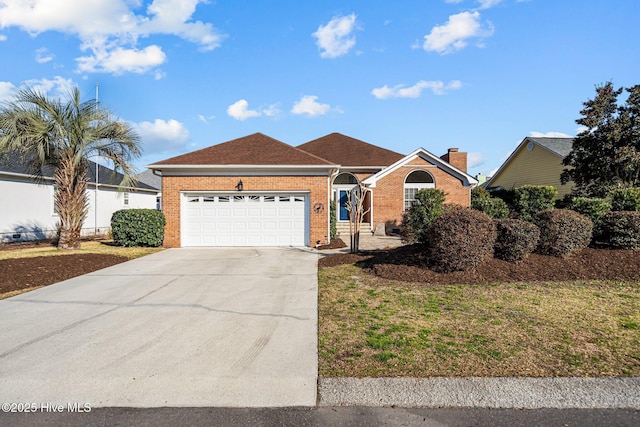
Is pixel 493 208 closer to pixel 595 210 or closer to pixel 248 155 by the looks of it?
pixel 595 210

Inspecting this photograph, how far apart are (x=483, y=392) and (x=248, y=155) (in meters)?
13.2

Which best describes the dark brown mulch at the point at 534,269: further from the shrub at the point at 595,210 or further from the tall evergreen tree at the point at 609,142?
the tall evergreen tree at the point at 609,142

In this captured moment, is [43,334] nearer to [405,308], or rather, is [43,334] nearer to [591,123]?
[405,308]

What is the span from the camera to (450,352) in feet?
13.4

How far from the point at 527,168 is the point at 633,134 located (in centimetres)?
925

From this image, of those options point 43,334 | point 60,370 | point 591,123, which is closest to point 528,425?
point 60,370

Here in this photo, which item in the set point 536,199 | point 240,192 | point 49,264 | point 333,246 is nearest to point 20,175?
point 49,264

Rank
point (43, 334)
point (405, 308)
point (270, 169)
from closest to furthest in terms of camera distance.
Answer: point (43, 334), point (405, 308), point (270, 169)

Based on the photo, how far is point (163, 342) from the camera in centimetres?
456

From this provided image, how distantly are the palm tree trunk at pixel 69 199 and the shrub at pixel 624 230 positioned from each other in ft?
53.4

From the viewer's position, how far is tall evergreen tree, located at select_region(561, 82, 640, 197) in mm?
16516

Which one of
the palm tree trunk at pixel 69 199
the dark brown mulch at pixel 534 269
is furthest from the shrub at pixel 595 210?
the palm tree trunk at pixel 69 199

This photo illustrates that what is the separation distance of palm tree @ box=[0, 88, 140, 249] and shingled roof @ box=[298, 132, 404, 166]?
480 inches

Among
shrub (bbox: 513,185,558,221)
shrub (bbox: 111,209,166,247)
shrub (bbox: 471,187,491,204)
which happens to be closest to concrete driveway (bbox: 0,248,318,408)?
shrub (bbox: 111,209,166,247)
